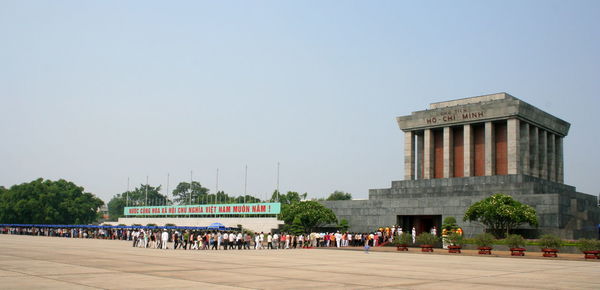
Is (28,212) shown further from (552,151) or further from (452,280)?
(452,280)

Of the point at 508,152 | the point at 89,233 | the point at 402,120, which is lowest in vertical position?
→ the point at 89,233

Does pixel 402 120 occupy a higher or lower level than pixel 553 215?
higher

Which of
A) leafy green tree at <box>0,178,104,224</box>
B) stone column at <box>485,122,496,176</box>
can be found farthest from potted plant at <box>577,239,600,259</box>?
leafy green tree at <box>0,178,104,224</box>

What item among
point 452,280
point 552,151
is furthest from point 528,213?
point 452,280

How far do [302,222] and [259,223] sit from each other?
18.7 m

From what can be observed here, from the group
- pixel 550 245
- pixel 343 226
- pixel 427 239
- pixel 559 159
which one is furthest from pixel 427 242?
pixel 559 159

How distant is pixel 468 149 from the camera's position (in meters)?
56.4

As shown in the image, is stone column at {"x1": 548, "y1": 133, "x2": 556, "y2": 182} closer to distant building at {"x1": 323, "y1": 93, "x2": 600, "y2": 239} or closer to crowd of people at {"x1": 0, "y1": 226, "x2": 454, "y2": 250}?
distant building at {"x1": 323, "y1": 93, "x2": 600, "y2": 239}

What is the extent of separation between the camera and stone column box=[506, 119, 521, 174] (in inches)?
2073

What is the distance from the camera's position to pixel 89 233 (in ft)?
231

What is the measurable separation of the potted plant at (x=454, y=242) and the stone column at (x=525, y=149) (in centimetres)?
1633

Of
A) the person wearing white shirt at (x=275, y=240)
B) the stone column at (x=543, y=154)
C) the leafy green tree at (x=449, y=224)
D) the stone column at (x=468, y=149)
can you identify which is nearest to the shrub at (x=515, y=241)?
the leafy green tree at (x=449, y=224)

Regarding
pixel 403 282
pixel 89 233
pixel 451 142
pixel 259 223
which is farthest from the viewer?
pixel 259 223

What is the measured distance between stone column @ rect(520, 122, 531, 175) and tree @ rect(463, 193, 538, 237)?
30.2ft
